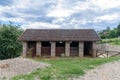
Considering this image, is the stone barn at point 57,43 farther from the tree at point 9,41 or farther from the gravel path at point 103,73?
the gravel path at point 103,73

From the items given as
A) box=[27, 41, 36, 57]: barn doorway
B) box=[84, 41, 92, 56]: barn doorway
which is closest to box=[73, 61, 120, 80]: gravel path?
box=[84, 41, 92, 56]: barn doorway

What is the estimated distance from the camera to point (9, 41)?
43.3 m

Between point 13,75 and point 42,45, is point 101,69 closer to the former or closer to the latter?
point 13,75

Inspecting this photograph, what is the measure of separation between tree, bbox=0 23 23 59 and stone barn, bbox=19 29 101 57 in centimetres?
1103

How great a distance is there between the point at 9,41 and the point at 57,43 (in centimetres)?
1368

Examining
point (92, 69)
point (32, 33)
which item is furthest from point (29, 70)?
point (32, 33)

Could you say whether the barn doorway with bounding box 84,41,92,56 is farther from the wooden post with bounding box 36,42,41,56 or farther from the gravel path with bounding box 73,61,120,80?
the gravel path with bounding box 73,61,120,80

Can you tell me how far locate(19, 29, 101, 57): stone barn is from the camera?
103 ft

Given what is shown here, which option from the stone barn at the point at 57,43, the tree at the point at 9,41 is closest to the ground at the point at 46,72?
the stone barn at the point at 57,43

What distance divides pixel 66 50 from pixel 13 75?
18982 mm

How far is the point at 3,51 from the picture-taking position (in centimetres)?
4397

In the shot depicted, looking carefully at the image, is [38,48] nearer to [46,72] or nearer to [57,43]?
[57,43]

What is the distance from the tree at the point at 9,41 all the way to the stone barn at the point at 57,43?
11.0m

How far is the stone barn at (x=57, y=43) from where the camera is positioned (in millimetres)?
31500
